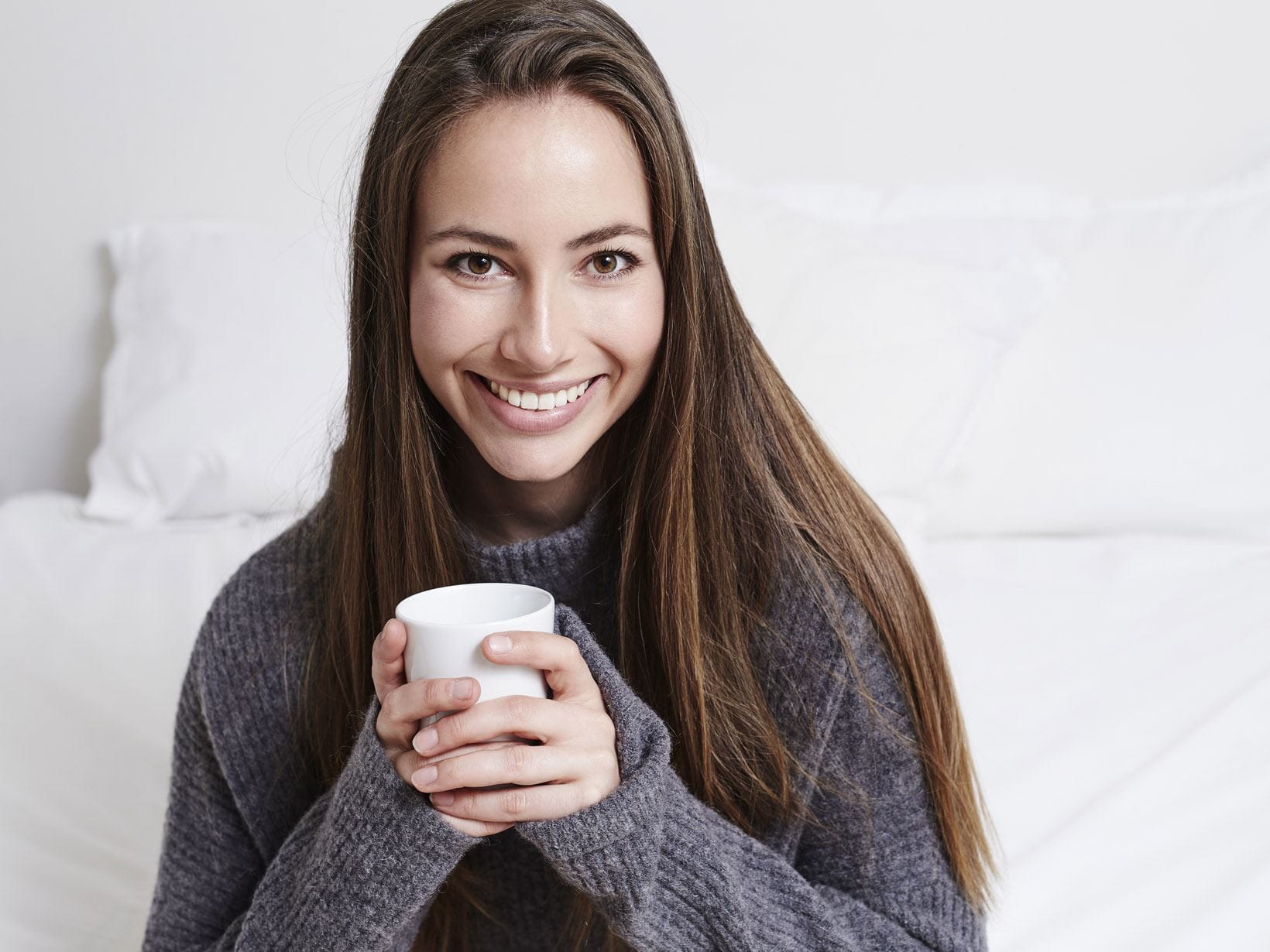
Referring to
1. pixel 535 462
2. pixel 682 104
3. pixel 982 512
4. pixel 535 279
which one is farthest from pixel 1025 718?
pixel 682 104

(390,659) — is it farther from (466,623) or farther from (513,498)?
(513,498)

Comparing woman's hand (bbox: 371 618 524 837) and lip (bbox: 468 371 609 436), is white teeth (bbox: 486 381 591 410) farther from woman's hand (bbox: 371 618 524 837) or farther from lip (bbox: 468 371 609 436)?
woman's hand (bbox: 371 618 524 837)

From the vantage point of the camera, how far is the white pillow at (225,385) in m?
2.06

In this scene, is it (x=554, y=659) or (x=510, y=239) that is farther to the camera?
(x=510, y=239)

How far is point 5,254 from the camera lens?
247cm

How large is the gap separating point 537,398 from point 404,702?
0.30 metres

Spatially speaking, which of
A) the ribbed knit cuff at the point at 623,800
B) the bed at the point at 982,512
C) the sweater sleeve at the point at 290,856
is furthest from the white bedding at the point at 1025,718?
the ribbed knit cuff at the point at 623,800

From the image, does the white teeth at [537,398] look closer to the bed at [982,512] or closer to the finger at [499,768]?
the finger at [499,768]

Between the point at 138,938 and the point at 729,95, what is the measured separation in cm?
172

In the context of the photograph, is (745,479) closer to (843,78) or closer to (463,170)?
(463,170)

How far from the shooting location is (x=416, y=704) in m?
0.77

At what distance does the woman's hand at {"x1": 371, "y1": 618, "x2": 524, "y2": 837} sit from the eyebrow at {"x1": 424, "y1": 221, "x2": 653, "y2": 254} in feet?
1.01

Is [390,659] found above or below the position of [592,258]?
below

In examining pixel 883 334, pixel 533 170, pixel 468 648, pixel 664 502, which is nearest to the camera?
pixel 468 648
